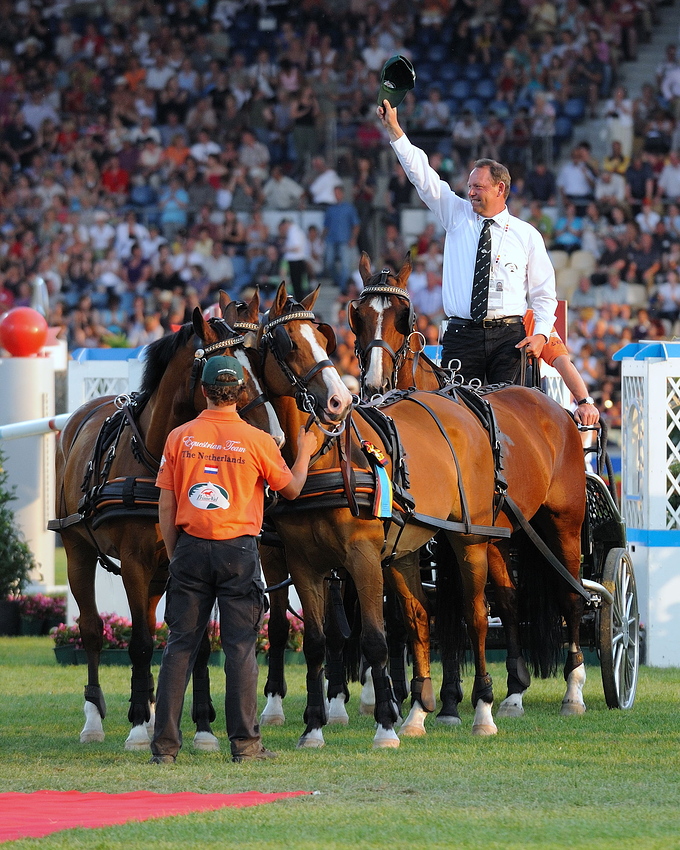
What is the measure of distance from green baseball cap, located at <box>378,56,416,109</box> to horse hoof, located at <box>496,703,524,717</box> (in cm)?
337

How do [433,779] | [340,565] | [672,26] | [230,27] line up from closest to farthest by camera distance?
[433,779] < [340,565] < [672,26] < [230,27]

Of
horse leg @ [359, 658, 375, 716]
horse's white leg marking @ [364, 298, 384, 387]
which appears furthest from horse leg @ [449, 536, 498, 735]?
horse leg @ [359, 658, 375, 716]

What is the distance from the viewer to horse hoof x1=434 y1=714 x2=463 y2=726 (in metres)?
7.17

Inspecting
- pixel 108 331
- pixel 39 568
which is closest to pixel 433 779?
pixel 39 568

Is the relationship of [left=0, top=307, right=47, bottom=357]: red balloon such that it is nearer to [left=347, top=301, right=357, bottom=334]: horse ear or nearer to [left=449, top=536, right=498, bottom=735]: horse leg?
[left=347, top=301, right=357, bottom=334]: horse ear

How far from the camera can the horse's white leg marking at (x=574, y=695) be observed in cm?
770

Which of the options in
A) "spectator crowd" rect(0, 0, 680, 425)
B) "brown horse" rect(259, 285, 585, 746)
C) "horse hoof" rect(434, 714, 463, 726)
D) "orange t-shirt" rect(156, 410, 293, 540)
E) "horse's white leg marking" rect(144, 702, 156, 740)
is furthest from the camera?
"spectator crowd" rect(0, 0, 680, 425)

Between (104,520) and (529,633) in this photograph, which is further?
(529,633)

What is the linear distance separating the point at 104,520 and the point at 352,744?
1560mm

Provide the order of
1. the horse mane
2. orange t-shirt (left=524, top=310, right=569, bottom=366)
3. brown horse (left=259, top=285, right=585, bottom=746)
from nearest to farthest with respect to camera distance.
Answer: brown horse (left=259, top=285, right=585, bottom=746) < the horse mane < orange t-shirt (left=524, top=310, right=569, bottom=366)

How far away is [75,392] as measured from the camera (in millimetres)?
11070

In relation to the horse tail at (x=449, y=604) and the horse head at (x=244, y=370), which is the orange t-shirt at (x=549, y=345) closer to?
the horse tail at (x=449, y=604)

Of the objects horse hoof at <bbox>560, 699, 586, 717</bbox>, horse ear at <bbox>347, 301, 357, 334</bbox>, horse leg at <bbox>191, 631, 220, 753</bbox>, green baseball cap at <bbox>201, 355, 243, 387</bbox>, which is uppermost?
horse ear at <bbox>347, 301, 357, 334</bbox>

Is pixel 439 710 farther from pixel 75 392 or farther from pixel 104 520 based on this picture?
pixel 75 392
